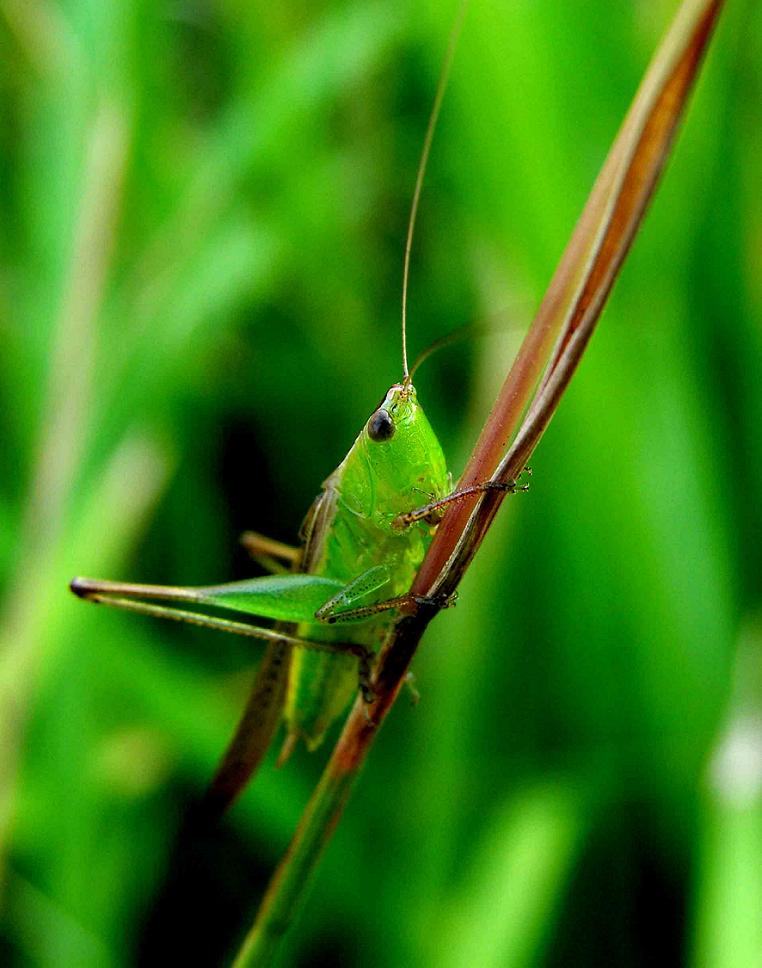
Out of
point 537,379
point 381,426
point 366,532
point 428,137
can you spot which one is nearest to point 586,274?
point 537,379

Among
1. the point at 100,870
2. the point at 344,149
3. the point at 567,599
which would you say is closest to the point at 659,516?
the point at 567,599

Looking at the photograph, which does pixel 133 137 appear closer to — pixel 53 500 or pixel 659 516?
pixel 53 500

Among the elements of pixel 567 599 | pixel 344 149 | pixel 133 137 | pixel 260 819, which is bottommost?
pixel 260 819

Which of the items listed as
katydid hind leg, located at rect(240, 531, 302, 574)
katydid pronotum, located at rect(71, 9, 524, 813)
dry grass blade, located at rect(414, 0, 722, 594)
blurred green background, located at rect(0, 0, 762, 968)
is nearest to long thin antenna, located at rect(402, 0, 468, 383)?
katydid pronotum, located at rect(71, 9, 524, 813)

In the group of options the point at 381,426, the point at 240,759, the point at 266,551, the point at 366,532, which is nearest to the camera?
the point at 240,759

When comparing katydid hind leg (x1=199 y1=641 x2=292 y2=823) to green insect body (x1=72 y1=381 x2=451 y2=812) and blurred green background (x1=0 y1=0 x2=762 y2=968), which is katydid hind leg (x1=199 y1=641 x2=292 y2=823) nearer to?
green insect body (x1=72 y1=381 x2=451 y2=812)

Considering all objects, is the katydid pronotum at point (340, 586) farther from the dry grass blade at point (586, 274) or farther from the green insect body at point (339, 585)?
the dry grass blade at point (586, 274)

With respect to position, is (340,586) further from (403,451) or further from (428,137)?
(428,137)
